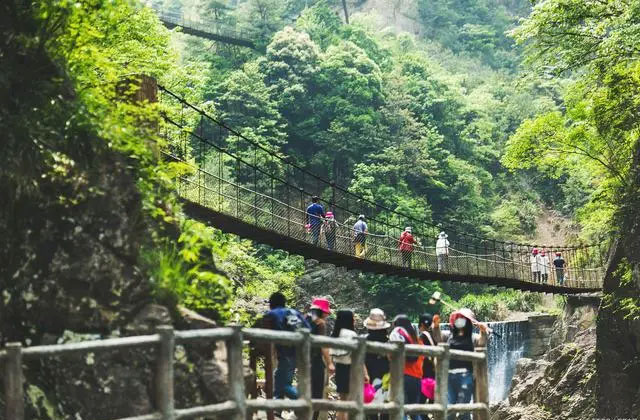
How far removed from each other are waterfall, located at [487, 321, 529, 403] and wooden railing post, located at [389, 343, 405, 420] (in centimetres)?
1922

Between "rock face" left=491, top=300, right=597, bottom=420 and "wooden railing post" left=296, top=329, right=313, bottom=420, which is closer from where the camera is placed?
"wooden railing post" left=296, top=329, right=313, bottom=420

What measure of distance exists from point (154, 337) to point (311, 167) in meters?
29.9

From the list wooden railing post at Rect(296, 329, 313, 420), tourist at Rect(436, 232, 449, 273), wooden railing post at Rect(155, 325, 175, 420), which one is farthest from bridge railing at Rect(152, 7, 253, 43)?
wooden railing post at Rect(155, 325, 175, 420)

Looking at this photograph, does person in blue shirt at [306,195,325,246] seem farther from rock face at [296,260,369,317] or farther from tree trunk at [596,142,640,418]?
rock face at [296,260,369,317]

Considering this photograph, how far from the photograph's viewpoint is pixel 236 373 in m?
4.64

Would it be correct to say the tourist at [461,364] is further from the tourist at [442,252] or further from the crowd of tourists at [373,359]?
the tourist at [442,252]

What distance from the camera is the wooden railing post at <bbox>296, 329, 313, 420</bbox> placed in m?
5.05

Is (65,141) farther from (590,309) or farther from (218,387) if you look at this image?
(590,309)

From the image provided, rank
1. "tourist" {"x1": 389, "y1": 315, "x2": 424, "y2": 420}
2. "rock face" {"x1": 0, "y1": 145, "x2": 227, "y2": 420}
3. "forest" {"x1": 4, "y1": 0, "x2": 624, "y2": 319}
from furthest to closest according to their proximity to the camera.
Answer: "forest" {"x1": 4, "y1": 0, "x2": 624, "y2": 319}
"tourist" {"x1": 389, "y1": 315, "x2": 424, "y2": 420}
"rock face" {"x1": 0, "y1": 145, "x2": 227, "y2": 420}

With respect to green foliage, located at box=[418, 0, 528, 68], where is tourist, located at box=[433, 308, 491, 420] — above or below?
below

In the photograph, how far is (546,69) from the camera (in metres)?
13.3

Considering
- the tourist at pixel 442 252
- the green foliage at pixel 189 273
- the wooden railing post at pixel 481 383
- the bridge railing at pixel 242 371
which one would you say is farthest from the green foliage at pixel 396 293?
the green foliage at pixel 189 273

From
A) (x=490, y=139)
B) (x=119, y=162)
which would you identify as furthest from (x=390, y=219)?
(x=119, y=162)

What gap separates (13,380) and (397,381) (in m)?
2.58
